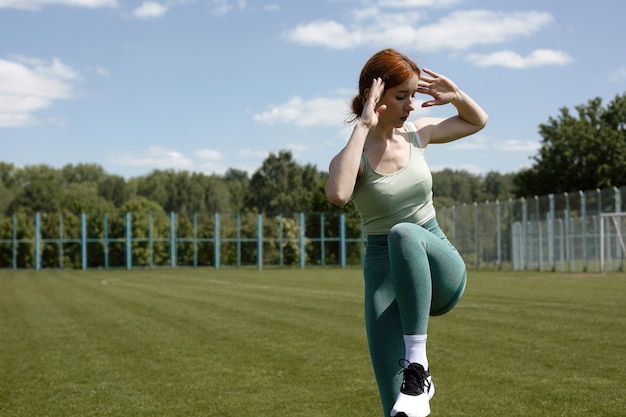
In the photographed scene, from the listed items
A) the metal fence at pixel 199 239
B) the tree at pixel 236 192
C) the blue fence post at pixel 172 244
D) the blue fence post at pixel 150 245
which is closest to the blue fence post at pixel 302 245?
the metal fence at pixel 199 239

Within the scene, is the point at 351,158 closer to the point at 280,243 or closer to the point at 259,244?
the point at 259,244

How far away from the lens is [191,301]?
21.6 meters

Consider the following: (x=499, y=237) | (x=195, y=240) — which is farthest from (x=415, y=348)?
(x=195, y=240)

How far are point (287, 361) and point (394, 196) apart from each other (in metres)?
6.18

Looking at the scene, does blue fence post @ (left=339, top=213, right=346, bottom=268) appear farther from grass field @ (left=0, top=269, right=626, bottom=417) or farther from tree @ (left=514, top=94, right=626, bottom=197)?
grass field @ (left=0, top=269, right=626, bottom=417)

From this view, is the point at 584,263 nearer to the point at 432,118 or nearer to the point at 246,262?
the point at 246,262

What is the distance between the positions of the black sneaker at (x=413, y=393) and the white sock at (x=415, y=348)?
0.08 feet

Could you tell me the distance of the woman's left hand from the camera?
181 inches

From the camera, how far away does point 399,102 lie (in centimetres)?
442

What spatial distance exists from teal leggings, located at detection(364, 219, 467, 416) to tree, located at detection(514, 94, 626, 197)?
208 ft

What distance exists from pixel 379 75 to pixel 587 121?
67189 millimetres

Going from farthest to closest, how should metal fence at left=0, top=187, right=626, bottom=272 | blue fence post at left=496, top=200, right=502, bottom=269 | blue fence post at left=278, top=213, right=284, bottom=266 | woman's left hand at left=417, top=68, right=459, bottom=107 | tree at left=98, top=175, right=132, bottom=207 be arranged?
1. tree at left=98, top=175, right=132, bottom=207
2. blue fence post at left=278, top=213, right=284, bottom=266
3. metal fence at left=0, top=187, right=626, bottom=272
4. blue fence post at left=496, top=200, right=502, bottom=269
5. woman's left hand at left=417, top=68, right=459, bottom=107

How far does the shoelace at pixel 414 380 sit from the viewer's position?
4168mm

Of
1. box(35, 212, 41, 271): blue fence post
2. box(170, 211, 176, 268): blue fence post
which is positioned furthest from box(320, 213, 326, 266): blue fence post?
box(35, 212, 41, 271): blue fence post
